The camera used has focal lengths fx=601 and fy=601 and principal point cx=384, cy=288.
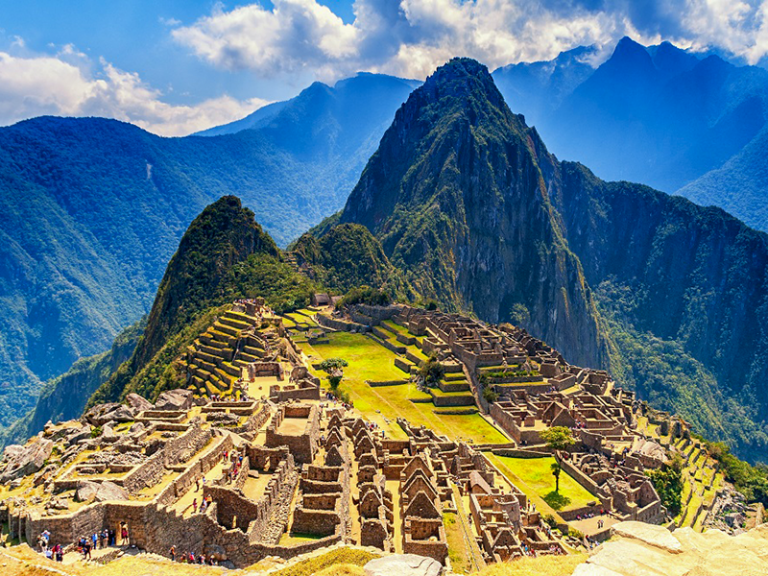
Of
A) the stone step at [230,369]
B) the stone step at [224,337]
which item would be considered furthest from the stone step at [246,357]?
the stone step at [224,337]

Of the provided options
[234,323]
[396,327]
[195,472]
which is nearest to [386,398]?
[234,323]

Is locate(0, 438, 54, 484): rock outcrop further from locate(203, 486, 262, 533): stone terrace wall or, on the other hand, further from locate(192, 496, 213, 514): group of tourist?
locate(203, 486, 262, 533): stone terrace wall

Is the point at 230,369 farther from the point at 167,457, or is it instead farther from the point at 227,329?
the point at 167,457

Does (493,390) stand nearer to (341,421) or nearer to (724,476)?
(724,476)

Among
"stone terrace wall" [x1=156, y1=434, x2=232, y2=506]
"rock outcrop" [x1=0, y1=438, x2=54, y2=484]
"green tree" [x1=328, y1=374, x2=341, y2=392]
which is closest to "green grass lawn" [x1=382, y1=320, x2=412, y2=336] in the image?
"green tree" [x1=328, y1=374, x2=341, y2=392]

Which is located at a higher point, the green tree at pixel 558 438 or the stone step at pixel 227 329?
the stone step at pixel 227 329

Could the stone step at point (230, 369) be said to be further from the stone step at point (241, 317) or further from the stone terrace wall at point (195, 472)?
the stone terrace wall at point (195, 472)
